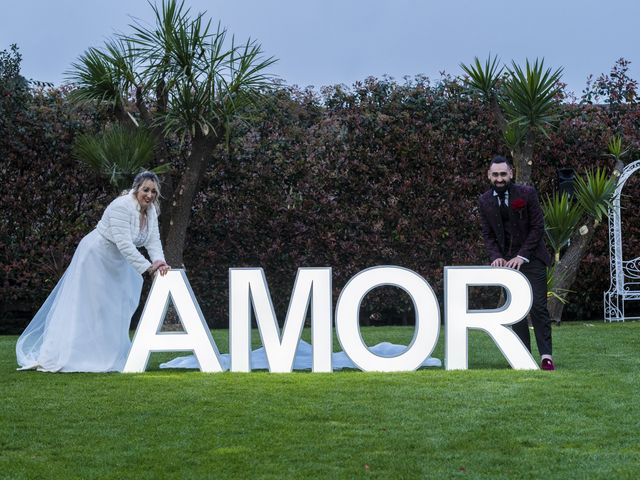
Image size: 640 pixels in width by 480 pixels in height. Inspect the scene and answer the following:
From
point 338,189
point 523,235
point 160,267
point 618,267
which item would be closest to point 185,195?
point 338,189

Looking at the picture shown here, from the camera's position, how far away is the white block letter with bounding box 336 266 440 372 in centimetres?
879

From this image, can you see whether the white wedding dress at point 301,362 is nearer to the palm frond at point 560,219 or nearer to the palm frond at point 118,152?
the palm frond at point 118,152

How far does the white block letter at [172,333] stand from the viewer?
891 cm

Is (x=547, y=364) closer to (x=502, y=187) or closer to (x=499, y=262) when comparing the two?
(x=499, y=262)

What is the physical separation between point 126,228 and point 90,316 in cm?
84

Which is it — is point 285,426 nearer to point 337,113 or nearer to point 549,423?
point 549,423

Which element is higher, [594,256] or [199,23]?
[199,23]

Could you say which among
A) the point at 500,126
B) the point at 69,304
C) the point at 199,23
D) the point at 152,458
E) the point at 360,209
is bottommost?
the point at 152,458

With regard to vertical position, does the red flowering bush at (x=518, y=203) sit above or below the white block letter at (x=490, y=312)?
above

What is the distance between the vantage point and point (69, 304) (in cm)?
935

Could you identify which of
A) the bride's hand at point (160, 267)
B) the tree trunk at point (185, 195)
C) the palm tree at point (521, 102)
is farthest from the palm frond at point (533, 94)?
the bride's hand at point (160, 267)

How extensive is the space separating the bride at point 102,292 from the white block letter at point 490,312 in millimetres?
2534

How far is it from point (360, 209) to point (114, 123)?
386 cm

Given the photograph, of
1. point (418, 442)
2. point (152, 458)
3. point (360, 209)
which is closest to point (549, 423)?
point (418, 442)
